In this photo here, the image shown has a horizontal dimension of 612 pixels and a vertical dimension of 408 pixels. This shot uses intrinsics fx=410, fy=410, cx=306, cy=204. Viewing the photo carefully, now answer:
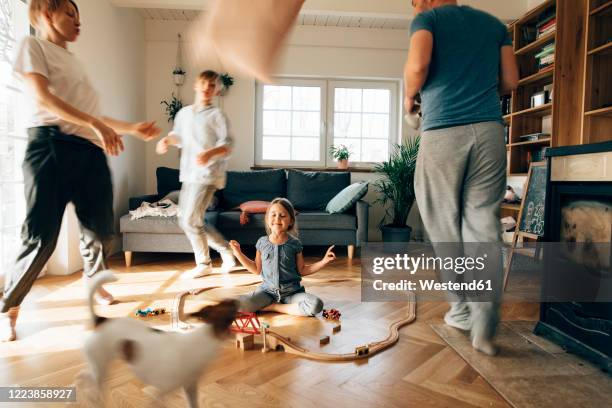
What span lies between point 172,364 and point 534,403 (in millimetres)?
1160

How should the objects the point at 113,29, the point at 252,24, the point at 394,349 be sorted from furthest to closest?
the point at 394,349 → the point at 113,29 → the point at 252,24

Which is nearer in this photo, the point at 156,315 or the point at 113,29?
the point at 113,29

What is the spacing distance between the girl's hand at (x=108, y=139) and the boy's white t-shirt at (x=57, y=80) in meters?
0.03

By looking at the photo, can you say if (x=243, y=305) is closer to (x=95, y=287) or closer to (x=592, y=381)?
(x=95, y=287)

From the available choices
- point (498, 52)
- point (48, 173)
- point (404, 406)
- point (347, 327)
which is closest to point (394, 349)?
point (347, 327)

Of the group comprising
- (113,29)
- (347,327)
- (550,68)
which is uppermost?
(550,68)

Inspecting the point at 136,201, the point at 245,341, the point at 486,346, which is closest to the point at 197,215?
the point at 136,201

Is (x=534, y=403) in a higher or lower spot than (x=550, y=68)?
lower

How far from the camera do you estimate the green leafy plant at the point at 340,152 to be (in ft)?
13.6

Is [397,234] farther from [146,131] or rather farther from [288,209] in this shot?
[146,131]

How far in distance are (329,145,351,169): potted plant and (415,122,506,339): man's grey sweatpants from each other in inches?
114

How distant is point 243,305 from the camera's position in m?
0.39

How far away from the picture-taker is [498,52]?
1111 mm

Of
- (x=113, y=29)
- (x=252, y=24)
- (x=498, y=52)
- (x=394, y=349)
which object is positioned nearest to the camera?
(x=252, y=24)
